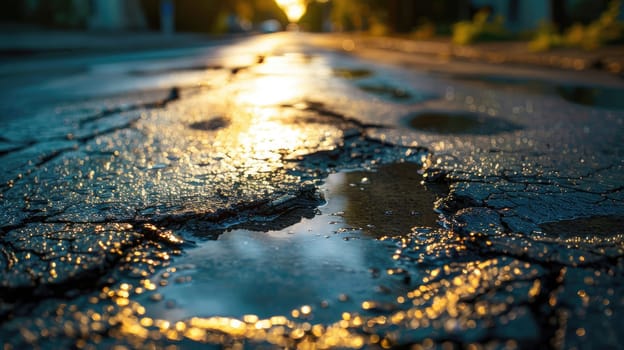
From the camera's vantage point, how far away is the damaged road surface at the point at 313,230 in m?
1.26

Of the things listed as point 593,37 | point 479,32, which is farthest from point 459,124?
point 479,32

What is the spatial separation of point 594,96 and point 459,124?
210 cm

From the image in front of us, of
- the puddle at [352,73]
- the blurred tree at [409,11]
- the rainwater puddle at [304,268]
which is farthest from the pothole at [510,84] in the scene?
the blurred tree at [409,11]

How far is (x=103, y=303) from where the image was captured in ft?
4.47

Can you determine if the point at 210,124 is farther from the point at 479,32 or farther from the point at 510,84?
the point at 479,32

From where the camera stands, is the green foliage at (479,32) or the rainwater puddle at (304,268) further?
the green foliage at (479,32)

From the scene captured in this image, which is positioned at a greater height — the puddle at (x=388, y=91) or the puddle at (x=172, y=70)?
the puddle at (x=172, y=70)

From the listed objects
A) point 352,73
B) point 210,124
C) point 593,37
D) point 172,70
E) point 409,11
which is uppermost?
point 409,11

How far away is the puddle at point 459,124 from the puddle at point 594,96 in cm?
129

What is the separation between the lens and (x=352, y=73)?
25.4 ft

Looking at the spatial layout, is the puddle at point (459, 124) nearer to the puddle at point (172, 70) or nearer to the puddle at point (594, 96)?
the puddle at point (594, 96)

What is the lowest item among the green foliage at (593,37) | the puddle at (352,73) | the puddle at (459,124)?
the puddle at (459,124)

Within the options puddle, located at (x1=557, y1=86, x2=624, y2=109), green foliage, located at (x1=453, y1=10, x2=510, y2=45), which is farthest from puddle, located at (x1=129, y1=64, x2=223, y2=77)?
green foliage, located at (x1=453, y1=10, x2=510, y2=45)

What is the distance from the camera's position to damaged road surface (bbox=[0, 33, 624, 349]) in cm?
126
